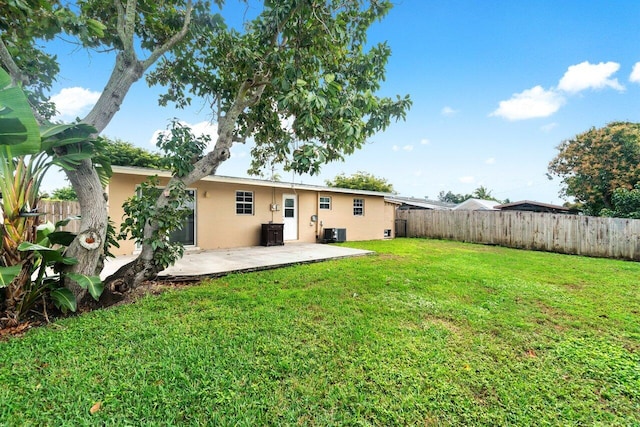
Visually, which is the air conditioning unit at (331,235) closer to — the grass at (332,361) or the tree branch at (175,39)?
the grass at (332,361)

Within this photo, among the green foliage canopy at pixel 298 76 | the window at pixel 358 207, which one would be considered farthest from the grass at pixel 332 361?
the window at pixel 358 207

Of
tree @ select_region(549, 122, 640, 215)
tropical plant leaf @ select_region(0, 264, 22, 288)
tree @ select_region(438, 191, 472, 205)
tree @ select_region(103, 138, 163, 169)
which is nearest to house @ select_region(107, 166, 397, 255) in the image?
tropical plant leaf @ select_region(0, 264, 22, 288)

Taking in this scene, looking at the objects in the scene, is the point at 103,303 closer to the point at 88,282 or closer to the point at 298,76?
the point at 88,282

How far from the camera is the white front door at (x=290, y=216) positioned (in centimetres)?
1082

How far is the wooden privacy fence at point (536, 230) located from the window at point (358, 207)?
131 inches

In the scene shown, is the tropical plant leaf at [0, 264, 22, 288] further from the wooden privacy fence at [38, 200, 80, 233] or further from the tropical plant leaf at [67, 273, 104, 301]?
the wooden privacy fence at [38, 200, 80, 233]

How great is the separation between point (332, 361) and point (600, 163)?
22.0 m

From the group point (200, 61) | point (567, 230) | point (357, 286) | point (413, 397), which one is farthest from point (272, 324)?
point (567, 230)

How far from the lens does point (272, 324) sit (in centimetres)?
325

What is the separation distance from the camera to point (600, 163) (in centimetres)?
1606

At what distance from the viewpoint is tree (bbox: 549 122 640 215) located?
587 inches

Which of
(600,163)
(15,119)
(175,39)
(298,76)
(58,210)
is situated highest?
(600,163)

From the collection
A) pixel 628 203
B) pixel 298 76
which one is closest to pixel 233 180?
pixel 298 76

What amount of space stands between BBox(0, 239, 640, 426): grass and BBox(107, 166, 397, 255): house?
4528 mm
